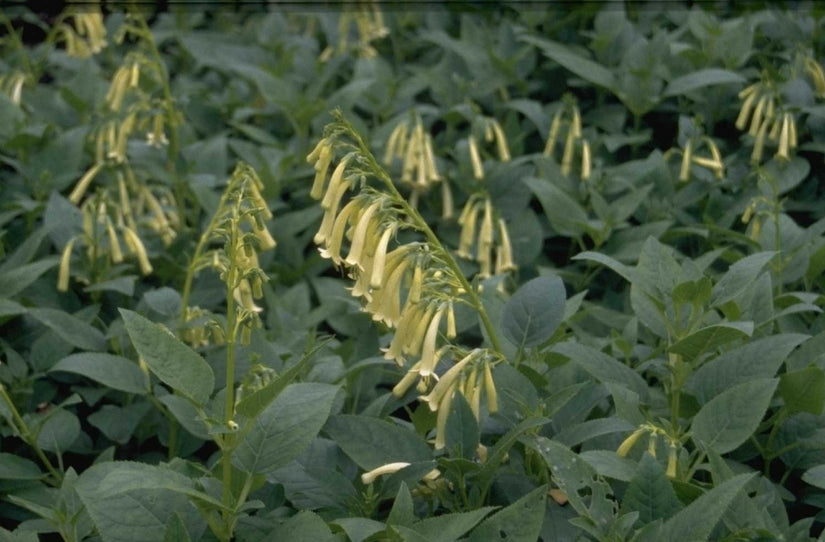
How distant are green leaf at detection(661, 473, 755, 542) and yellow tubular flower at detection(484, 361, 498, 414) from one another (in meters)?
0.44

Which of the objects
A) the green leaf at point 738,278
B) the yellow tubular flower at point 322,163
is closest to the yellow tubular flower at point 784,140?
the green leaf at point 738,278

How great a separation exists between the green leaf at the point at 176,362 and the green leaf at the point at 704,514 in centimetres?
88

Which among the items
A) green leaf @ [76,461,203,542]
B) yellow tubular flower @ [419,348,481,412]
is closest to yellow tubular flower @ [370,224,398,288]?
yellow tubular flower @ [419,348,481,412]

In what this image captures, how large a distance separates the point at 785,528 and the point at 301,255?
6.68ft

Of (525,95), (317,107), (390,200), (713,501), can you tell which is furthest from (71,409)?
(525,95)

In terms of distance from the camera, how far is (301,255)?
386 centimetres

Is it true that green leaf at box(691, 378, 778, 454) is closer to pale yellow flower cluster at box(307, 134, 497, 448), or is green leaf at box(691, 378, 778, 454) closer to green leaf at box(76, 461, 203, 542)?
pale yellow flower cluster at box(307, 134, 497, 448)

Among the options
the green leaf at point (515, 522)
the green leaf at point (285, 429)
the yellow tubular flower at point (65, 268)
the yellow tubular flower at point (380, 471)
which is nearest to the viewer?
the green leaf at point (515, 522)

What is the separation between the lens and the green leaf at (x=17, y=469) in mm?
2641

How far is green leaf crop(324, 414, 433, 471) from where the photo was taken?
2.31 meters

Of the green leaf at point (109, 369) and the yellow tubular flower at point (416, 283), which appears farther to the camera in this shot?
the green leaf at point (109, 369)

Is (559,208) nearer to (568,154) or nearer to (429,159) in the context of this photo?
(568,154)

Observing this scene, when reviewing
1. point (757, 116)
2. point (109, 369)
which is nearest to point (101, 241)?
point (109, 369)

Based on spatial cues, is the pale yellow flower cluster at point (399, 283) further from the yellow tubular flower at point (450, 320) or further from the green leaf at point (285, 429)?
the green leaf at point (285, 429)
